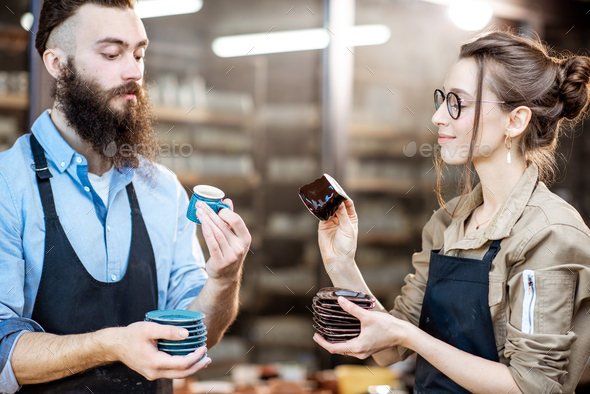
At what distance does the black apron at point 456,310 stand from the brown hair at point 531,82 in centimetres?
32

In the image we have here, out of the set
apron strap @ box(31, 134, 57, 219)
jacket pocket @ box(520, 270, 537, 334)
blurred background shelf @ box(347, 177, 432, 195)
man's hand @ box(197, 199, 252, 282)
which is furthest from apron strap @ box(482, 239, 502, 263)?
blurred background shelf @ box(347, 177, 432, 195)

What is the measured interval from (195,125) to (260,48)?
84cm

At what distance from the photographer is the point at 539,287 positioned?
1.29 meters

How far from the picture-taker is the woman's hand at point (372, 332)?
1.35 meters

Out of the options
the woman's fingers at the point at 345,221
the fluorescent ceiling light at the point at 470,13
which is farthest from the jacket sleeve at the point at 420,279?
the fluorescent ceiling light at the point at 470,13

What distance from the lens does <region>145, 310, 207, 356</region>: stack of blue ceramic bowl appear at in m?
1.24

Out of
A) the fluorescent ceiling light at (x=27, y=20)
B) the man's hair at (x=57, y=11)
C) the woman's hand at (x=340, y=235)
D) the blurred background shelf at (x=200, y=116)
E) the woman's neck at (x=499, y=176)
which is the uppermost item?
the fluorescent ceiling light at (x=27, y=20)

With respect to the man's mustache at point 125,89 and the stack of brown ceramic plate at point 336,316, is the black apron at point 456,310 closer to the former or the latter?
the stack of brown ceramic plate at point 336,316

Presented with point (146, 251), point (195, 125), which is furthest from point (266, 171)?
point (146, 251)

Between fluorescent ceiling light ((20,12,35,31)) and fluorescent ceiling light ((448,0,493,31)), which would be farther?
fluorescent ceiling light ((448,0,493,31))

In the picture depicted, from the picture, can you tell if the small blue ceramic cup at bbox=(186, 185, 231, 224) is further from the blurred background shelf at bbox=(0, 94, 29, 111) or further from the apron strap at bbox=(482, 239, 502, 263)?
the blurred background shelf at bbox=(0, 94, 29, 111)

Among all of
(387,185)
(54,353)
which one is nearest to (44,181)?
(54,353)

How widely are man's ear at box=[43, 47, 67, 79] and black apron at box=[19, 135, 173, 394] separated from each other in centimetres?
Answer: 23

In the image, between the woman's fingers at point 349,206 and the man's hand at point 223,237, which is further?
the woman's fingers at point 349,206
